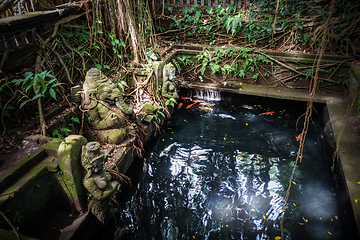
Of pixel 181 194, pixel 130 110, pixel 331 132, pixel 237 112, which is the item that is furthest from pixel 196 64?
pixel 181 194

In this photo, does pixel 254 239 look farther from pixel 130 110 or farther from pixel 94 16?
pixel 94 16

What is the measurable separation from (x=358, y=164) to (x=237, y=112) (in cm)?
359

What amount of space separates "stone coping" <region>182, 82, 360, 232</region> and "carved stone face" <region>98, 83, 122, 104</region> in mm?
4071

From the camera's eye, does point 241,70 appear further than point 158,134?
Yes

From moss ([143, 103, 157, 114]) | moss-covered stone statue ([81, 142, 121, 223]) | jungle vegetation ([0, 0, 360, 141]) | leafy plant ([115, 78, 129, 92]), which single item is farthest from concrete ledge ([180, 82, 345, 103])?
moss-covered stone statue ([81, 142, 121, 223])

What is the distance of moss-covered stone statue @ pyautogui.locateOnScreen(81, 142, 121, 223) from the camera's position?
121 inches

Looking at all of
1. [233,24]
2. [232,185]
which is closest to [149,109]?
[232,185]

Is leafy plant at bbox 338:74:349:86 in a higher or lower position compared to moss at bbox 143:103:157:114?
higher

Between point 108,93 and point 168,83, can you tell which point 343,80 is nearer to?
point 168,83

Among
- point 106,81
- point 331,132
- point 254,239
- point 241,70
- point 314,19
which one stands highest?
point 314,19

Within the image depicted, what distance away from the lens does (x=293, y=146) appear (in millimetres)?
5664

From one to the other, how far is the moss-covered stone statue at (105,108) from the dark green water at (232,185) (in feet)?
3.43

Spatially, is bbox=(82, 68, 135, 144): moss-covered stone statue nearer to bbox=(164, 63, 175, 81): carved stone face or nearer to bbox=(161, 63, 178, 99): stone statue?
bbox=(161, 63, 178, 99): stone statue

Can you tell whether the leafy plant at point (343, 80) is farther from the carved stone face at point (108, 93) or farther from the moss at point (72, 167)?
the moss at point (72, 167)
